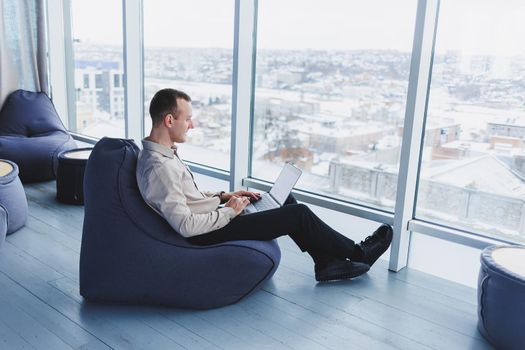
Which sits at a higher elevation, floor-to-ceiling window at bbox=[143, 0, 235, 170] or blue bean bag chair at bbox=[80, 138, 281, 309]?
floor-to-ceiling window at bbox=[143, 0, 235, 170]

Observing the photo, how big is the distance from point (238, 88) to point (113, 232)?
1704 millimetres

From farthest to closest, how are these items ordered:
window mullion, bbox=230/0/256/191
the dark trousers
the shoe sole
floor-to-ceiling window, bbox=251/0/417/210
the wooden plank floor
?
1. window mullion, bbox=230/0/256/191
2. floor-to-ceiling window, bbox=251/0/417/210
3. the shoe sole
4. the dark trousers
5. the wooden plank floor

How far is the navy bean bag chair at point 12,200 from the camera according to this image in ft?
11.1

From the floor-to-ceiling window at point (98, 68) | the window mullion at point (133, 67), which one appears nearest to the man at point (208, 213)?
the window mullion at point (133, 67)

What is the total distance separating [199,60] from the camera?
4348mm

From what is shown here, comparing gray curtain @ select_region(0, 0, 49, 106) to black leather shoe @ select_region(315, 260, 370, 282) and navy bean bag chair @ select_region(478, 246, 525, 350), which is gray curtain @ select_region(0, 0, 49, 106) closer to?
black leather shoe @ select_region(315, 260, 370, 282)

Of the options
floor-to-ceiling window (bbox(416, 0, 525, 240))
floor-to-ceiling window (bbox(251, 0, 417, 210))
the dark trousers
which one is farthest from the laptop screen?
floor-to-ceiling window (bbox(416, 0, 525, 240))

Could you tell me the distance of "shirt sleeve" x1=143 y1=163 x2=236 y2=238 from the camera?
2332 mm

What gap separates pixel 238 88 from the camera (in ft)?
12.3

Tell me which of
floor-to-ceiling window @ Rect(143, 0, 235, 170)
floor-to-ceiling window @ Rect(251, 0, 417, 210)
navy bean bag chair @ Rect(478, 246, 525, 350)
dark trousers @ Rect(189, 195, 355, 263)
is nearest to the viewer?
navy bean bag chair @ Rect(478, 246, 525, 350)

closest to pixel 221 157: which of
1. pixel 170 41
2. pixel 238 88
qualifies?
pixel 238 88

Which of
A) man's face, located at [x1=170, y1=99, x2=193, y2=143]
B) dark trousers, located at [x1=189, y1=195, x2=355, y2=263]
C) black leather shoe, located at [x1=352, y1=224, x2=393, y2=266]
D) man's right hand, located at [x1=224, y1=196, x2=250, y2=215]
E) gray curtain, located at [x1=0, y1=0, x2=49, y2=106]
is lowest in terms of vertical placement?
black leather shoe, located at [x1=352, y1=224, x2=393, y2=266]

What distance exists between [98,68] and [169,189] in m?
3.62

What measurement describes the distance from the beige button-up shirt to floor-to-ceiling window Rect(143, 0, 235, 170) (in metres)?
1.77
